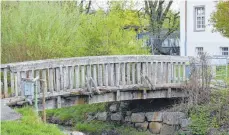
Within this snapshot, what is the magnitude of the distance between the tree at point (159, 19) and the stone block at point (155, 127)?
64.1 feet

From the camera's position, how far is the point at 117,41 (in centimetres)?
2025

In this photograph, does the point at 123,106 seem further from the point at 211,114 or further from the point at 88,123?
the point at 211,114

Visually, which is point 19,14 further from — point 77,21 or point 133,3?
point 133,3

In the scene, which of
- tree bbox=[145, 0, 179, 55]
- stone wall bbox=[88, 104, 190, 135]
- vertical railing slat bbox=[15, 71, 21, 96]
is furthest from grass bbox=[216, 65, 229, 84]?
tree bbox=[145, 0, 179, 55]

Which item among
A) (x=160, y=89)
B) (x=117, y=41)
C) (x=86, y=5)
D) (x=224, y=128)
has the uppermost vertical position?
(x=86, y=5)

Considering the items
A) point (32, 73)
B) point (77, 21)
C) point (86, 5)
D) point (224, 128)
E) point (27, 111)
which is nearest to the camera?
point (27, 111)

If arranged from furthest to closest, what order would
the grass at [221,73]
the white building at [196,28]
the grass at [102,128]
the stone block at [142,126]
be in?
the white building at [196,28]
the grass at [102,128]
the stone block at [142,126]
the grass at [221,73]

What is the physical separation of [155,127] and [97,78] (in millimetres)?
3582

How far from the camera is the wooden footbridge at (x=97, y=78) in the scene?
12.7 m

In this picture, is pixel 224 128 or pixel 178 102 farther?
pixel 178 102

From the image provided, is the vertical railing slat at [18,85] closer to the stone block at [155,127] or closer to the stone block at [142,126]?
the stone block at [155,127]

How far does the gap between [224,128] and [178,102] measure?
3014mm

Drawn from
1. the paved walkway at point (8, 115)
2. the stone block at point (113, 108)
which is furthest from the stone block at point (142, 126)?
the paved walkway at point (8, 115)

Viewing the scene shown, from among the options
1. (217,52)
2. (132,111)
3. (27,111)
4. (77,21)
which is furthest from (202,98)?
(217,52)
